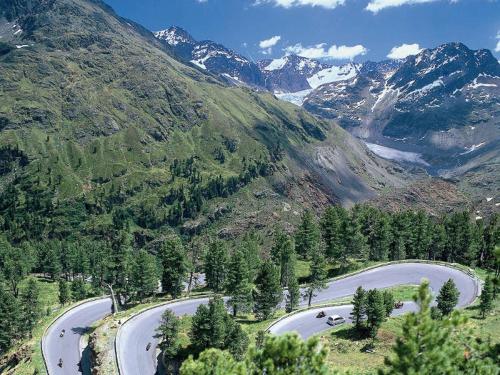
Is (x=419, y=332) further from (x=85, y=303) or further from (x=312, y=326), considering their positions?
(x=85, y=303)

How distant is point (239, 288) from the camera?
271 ft

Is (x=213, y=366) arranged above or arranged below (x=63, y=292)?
above

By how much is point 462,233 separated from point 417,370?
11873 centimetres

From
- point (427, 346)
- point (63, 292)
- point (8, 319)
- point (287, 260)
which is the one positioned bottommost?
point (8, 319)

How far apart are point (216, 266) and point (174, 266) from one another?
9.96 meters

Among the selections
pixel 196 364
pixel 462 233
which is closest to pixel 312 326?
pixel 196 364

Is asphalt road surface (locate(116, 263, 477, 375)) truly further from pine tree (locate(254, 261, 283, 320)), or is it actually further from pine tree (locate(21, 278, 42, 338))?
pine tree (locate(21, 278, 42, 338))

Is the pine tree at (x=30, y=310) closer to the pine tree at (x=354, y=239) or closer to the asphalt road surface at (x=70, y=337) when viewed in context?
the asphalt road surface at (x=70, y=337)

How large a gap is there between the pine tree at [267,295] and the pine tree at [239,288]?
221cm

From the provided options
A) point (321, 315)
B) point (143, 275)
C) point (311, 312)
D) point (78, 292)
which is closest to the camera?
point (321, 315)

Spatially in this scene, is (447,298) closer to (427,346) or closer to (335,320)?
(335,320)

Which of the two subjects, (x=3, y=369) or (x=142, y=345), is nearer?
(x=142, y=345)

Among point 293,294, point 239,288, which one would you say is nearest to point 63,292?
point 239,288

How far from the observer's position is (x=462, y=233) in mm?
124875
